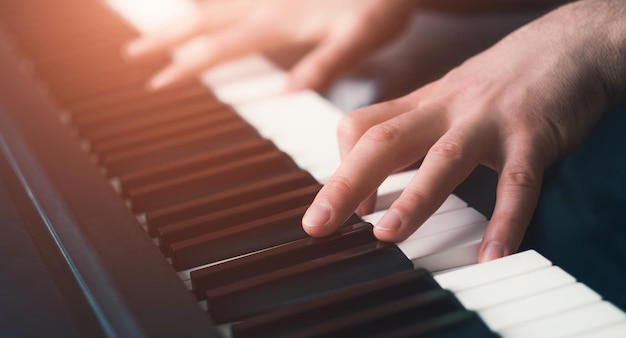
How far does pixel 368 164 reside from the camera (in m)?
0.92

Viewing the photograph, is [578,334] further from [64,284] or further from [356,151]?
[64,284]

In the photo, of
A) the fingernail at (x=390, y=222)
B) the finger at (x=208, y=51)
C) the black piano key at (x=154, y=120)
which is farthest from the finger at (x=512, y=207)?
the finger at (x=208, y=51)

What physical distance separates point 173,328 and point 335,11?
4.22ft

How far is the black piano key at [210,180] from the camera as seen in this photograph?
1.03m

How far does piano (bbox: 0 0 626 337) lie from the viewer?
0.70 metres

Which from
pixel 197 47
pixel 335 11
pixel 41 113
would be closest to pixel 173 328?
pixel 41 113

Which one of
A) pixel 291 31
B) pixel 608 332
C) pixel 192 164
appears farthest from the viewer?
pixel 291 31

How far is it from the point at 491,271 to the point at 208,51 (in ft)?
3.41

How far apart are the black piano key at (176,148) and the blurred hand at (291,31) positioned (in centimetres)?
37

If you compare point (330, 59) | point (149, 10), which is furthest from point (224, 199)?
point (149, 10)

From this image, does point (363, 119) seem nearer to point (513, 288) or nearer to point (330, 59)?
point (513, 288)

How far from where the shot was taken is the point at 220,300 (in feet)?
2.48

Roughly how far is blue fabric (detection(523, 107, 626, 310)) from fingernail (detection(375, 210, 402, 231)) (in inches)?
26.8

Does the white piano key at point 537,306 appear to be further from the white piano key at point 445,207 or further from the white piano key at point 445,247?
the white piano key at point 445,207
